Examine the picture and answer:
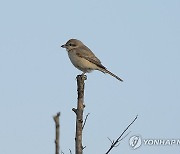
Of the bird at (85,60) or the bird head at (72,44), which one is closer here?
the bird at (85,60)

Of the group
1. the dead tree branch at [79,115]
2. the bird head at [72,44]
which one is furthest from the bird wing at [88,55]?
the dead tree branch at [79,115]

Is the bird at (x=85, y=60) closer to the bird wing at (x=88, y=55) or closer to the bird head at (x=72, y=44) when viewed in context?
the bird wing at (x=88, y=55)

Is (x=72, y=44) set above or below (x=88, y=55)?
above

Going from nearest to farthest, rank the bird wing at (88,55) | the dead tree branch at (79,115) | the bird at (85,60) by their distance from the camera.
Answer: the dead tree branch at (79,115), the bird at (85,60), the bird wing at (88,55)

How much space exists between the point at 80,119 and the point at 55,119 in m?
2.65

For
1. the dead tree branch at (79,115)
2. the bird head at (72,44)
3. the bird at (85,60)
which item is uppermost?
the bird head at (72,44)

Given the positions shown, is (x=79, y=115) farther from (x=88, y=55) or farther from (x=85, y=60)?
(x=88, y=55)

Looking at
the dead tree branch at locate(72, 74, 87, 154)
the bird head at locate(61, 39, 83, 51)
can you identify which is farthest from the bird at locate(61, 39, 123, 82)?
the dead tree branch at locate(72, 74, 87, 154)

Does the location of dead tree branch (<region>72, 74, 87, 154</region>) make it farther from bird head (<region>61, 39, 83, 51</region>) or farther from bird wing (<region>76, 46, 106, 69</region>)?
bird head (<region>61, 39, 83, 51</region>)

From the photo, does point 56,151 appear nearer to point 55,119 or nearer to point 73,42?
point 55,119

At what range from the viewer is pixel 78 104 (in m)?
4.90

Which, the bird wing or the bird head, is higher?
the bird head

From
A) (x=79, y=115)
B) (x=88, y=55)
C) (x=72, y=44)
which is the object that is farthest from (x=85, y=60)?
(x=79, y=115)

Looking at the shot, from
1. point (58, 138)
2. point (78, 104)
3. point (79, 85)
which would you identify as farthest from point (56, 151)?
point (79, 85)
